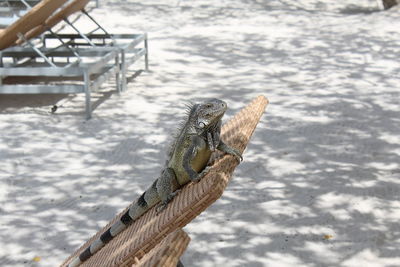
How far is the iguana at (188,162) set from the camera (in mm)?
2748

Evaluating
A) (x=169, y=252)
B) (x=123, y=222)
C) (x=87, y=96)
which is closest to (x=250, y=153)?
(x=87, y=96)

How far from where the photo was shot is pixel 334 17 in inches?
524

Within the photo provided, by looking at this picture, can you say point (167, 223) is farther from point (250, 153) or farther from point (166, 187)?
point (250, 153)

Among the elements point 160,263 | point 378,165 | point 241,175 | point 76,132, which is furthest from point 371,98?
point 160,263

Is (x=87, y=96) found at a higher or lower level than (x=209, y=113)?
lower

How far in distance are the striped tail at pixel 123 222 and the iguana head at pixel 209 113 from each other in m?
0.32

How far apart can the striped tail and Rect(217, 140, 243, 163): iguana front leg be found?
31 centimetres

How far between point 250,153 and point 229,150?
3609 mm

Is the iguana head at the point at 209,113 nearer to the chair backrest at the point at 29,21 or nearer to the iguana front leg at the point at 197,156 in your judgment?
the iguana front leg at the point at 197,156

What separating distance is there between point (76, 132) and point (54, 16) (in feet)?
6.75

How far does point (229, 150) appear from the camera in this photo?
263cm

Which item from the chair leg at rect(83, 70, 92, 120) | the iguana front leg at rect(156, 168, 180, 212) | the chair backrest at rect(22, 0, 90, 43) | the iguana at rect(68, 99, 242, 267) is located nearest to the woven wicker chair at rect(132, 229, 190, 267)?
the iguana front leg at rect(156, 168, 180, 212)

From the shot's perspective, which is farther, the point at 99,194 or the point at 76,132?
the point at 76,132

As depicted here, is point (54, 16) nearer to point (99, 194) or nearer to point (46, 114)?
point (46, 114)
